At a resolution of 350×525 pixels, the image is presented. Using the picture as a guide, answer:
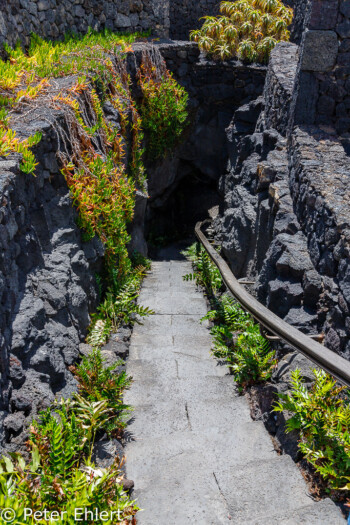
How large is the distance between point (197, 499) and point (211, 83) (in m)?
10.3

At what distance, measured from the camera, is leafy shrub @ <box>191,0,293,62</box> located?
10.5m

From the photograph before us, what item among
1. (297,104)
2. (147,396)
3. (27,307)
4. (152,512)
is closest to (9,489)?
(152,512)

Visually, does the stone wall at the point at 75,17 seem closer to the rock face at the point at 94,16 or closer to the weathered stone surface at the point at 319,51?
the rock face at the point at 94,16

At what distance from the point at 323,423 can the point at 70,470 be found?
5.52 ft

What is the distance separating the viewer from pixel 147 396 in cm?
407

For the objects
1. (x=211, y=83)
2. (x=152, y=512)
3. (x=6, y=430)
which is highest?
(x=211, y=83)

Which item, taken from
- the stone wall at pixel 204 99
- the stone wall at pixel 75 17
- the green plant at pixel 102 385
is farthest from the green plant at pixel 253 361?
the stone wall at pixel 204 99

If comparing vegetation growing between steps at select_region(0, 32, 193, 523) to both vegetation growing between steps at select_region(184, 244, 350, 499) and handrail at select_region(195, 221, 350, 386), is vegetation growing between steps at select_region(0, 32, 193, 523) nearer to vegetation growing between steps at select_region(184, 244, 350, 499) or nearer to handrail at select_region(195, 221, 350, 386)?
vegetation growing between steps at select_region(184, 244, 350, 499)

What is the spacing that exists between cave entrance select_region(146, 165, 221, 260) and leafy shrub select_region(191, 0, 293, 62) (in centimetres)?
345

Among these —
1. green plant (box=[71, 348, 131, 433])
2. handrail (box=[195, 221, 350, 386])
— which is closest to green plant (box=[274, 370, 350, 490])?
handrail (box=[195, 221, 350, 386])

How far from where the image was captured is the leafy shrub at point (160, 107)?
9.40 metres

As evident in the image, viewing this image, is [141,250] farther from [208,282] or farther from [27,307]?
[27,307]

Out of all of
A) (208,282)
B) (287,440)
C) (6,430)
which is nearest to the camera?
(6,430)

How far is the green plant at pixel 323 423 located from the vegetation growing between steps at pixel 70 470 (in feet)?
3.75
